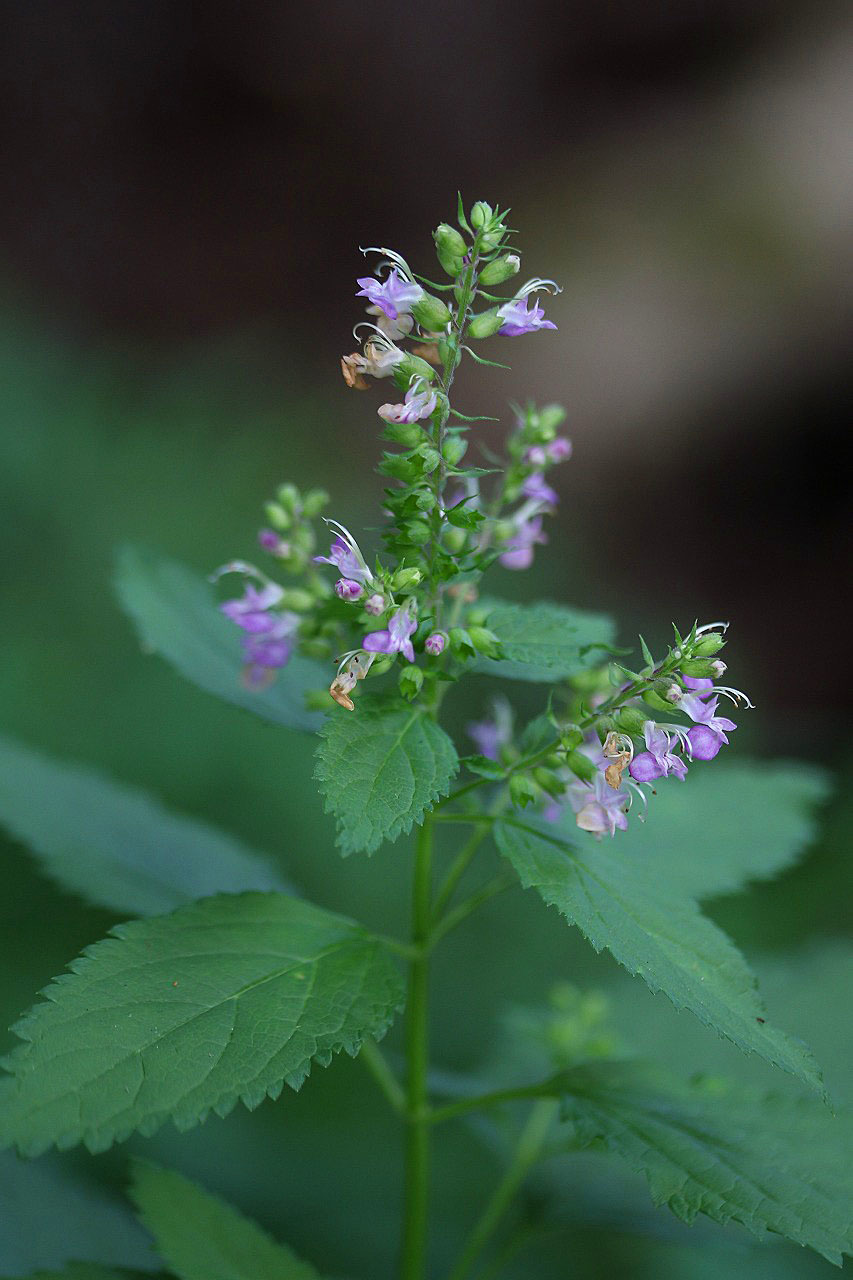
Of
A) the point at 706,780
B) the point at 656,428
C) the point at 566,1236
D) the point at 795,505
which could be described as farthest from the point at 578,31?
the point at 566,1236

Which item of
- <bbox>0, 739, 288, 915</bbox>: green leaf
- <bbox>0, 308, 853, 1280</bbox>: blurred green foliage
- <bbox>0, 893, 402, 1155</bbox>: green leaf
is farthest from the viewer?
<bbox>0, 308, 853, 1280</bbox>: blurred green foliage

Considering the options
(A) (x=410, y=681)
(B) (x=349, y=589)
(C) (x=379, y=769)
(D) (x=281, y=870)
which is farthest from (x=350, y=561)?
(D) (x=281, y=870)

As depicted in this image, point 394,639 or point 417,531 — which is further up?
point 417,531

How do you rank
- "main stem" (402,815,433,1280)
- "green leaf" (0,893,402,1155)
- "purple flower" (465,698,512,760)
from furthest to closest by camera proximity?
"purple flower" (465,698,512,760) → "main stem" (402,815,433,1280) → "green leaf" (0,893,402,1155)

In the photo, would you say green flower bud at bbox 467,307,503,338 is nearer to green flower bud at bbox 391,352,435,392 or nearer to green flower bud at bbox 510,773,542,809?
green flower bud at bbox 391,352,435,392

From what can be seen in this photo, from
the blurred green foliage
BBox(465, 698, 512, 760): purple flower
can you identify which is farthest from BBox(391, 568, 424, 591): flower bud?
the blurred green foliage

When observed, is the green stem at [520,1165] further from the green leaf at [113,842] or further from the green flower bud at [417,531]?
the green flower bud at [417,531]

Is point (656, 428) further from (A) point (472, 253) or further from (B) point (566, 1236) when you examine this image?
(A) point (472, 253)

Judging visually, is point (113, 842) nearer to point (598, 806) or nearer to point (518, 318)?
point (598, 806)
